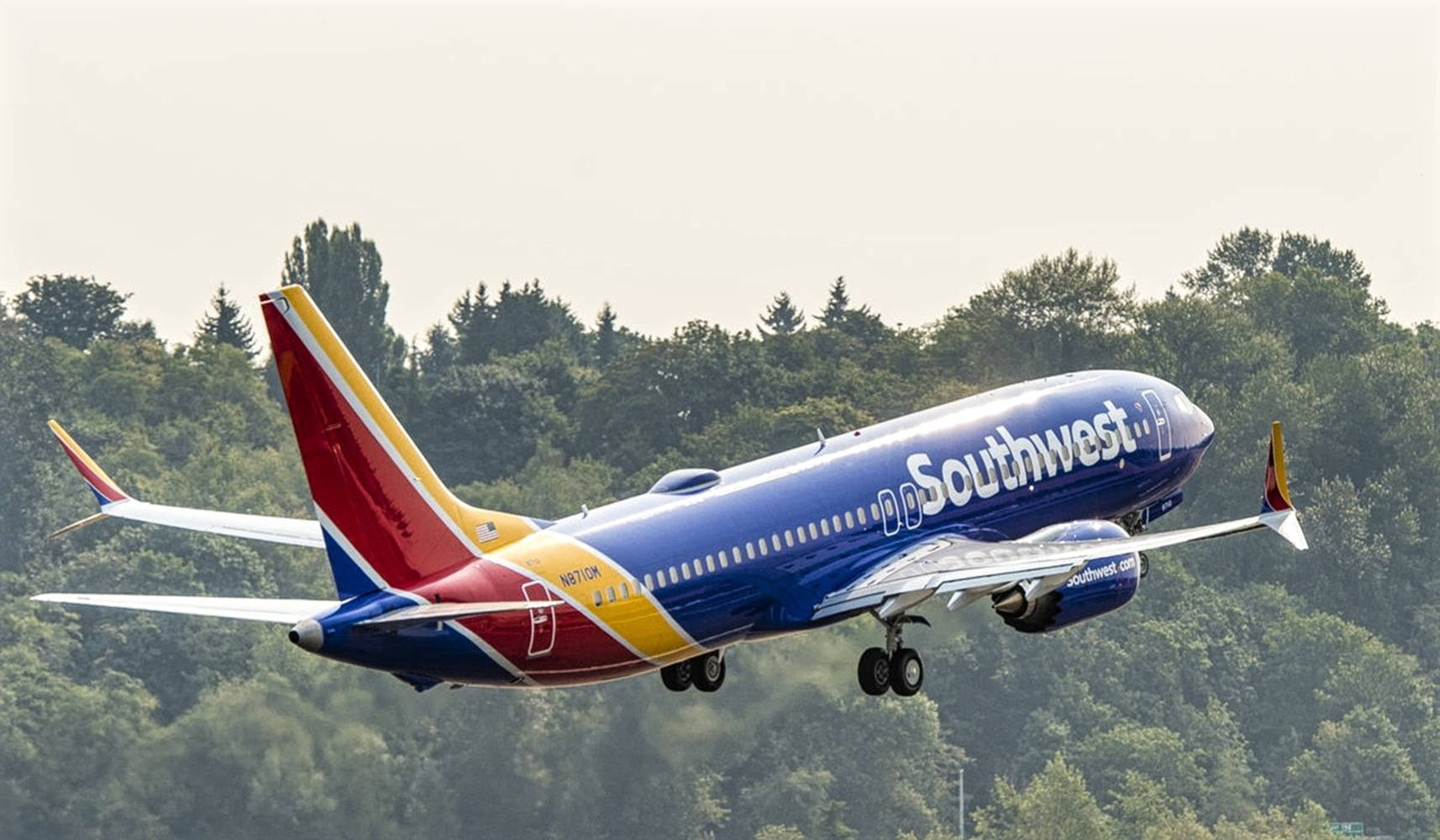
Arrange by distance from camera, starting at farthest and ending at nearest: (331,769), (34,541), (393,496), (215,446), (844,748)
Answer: (215,446) → (34,541) → (844,748) → (331,769) → (393,496)

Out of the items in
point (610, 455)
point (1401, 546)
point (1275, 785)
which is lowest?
point (1275, 785)

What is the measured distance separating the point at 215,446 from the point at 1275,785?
2472 inches

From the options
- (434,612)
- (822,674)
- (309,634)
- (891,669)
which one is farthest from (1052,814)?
(309,634)

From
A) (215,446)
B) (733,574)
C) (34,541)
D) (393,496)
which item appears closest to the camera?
(393,496)

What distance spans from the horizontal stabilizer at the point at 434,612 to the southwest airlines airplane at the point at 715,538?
0.06 m

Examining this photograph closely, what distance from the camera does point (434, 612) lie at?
227ft

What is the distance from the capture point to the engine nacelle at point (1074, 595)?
8056 cm

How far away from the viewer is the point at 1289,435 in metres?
186

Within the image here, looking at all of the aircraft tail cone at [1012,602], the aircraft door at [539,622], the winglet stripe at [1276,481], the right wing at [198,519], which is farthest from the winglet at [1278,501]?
the right wing at [198,519]

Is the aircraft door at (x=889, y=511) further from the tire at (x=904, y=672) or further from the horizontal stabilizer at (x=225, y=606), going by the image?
the horizontal stabilizer at (x=225, y=606)

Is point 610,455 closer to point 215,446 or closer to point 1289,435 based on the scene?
point 215,446

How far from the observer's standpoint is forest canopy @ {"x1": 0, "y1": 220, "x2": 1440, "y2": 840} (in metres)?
132

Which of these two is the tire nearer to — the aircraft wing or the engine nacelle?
the aircraft wing

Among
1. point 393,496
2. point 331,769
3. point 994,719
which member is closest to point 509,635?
point 393,496
